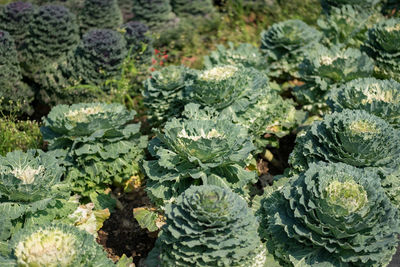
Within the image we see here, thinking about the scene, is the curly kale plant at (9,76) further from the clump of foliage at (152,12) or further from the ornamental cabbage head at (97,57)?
the clump of foliage at (152,12)

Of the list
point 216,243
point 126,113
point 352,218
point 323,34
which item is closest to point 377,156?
point 352,218

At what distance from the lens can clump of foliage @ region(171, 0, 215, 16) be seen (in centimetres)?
834

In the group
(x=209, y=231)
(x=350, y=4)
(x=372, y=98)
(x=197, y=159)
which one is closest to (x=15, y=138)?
(x=197, y=159)

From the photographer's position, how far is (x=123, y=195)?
16.1 feet

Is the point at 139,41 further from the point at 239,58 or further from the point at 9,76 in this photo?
the point at 9,76

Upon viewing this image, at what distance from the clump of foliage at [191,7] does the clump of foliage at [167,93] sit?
3.74 m

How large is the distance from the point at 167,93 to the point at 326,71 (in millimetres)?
1889

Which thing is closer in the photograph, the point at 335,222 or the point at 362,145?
the point at 335,222

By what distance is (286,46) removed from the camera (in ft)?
19.5

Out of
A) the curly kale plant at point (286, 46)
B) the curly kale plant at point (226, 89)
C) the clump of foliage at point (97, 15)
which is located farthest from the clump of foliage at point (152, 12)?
the curly kale plant at point (226, 89)

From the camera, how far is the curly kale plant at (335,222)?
2988 millimetres

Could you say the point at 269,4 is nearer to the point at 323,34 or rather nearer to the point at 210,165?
the point at 323,34

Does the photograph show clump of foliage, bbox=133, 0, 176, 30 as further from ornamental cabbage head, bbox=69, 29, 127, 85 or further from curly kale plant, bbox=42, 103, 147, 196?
curly kale plant, bbox=42, 103, 147, 196

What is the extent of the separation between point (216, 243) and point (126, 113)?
6.73 ft
